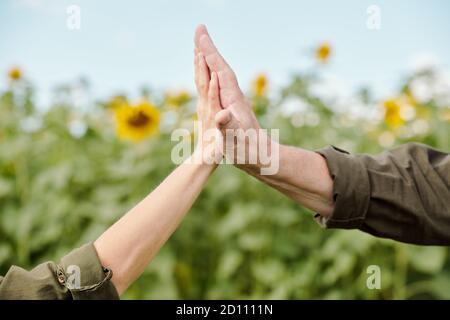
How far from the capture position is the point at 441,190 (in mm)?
1244

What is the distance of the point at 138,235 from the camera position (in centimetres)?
105

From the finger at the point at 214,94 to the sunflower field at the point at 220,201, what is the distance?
108cm

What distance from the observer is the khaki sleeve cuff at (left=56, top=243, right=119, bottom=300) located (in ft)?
3.32

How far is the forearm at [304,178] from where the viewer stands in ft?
4.07

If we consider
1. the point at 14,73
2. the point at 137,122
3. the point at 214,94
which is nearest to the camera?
the point at 214,94

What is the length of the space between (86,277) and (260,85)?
178cm

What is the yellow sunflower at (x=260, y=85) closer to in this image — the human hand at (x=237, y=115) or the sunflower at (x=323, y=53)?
the sunflower at (x=323, y=53)

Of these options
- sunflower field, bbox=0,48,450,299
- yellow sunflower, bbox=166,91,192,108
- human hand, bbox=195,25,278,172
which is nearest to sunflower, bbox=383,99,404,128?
sunflower field, bbox=0,48,450,299

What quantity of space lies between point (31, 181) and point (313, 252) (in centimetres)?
120

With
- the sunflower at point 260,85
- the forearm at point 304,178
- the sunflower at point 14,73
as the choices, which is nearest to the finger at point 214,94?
the forearm at point 304,178

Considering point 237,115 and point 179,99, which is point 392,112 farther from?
point 237,115

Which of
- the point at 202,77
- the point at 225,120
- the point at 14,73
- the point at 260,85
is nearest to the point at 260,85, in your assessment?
the point at 260,85

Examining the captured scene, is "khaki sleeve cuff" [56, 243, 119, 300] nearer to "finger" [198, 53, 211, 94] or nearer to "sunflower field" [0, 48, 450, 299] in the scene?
"finger" [198, 53, 211, 94]
